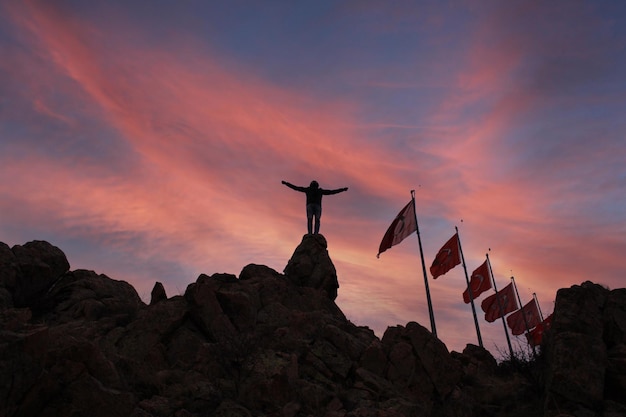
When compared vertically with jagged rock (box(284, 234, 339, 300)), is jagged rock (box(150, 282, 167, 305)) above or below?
below

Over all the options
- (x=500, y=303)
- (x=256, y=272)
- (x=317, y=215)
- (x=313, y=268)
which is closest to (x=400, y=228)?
(x=317, y=215)

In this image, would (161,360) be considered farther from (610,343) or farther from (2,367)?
(610,343)

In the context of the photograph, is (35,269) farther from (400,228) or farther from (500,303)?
(500,303)

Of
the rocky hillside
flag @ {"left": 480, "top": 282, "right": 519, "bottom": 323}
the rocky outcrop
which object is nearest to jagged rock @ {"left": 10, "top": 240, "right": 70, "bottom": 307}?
the rocky hillside

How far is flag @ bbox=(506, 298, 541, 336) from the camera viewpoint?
45.3 m

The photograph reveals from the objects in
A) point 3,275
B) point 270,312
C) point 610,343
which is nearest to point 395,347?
point 270,312

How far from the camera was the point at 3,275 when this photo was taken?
18031 millimetres

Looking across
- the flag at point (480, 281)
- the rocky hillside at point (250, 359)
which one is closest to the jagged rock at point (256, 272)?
the rocky hillside at point (250, 359)

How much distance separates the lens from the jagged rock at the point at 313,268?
82.0 ft

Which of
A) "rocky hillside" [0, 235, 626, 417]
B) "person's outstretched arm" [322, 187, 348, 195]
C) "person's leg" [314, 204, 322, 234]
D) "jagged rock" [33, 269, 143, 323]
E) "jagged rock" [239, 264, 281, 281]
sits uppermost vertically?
"person's outstretched arm" [322, 187, 348, 195]

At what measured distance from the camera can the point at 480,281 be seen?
117 ft

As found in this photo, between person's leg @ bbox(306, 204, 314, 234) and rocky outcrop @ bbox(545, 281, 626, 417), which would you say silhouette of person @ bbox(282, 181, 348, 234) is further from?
rocky outcrop @ bbox(545, 281, 626, 417)

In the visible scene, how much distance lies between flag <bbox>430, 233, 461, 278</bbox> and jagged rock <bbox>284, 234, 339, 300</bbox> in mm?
8724

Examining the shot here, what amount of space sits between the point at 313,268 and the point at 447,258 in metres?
10.8
